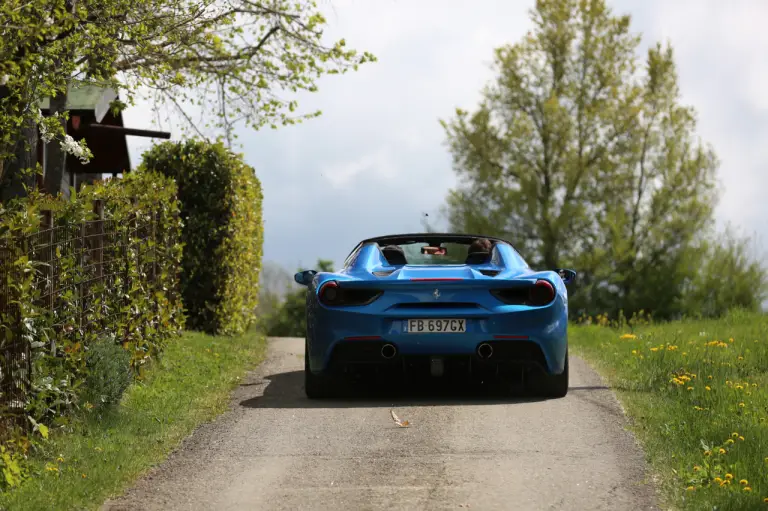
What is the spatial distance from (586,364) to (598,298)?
3060 cm

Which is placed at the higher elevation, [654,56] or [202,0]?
[654,56]

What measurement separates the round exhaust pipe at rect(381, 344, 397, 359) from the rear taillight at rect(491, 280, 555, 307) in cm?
101

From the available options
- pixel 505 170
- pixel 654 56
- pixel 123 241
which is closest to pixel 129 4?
pixel 123 241

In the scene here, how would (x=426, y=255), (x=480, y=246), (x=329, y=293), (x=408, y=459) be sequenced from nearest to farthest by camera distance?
(x=408, y=459) → (x=329, y=293) → (x=480, y=246) → (x=426, y=255)

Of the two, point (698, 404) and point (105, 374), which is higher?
point (105, 374)

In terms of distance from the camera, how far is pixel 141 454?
24.1 ft

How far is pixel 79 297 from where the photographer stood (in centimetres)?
872

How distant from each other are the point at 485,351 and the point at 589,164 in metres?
34.4

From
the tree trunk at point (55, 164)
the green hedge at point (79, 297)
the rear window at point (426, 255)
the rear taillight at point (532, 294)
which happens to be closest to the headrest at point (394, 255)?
the rear window at point (426, 255)

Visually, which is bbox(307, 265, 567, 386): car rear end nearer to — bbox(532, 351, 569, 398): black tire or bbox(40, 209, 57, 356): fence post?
bbox(532, 351, 569, 398): black tire

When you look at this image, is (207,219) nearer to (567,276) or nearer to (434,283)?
(567,276)

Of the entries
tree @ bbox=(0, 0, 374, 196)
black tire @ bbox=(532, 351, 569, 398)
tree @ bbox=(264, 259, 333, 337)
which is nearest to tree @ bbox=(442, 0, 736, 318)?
tree @ bbox=(264, 259, 333, 337)

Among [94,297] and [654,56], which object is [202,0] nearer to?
[94,297]

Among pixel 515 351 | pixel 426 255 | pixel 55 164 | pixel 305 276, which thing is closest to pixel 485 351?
pixel 515 351
